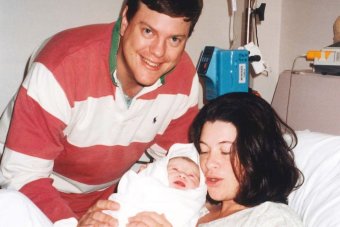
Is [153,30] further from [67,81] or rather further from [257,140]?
[257,140]

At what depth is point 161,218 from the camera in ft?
3.88

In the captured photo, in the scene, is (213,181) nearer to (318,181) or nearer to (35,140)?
(318,181)

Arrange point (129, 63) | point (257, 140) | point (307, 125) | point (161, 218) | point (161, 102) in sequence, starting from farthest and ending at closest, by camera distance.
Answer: point (307, 125)
point (161, 102)
point (129, 63)
point (257, 140)
point (161, 218)

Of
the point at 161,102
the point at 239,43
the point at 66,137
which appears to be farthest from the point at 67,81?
the point at 239,43

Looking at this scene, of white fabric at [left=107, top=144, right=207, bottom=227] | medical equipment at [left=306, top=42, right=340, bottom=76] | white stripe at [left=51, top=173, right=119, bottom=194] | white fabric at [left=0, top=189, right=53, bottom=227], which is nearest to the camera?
white fabric at [left=0, top=189, right=53, bottom=227]

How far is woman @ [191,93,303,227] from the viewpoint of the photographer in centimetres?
129

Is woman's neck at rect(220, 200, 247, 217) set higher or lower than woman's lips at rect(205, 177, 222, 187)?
lower

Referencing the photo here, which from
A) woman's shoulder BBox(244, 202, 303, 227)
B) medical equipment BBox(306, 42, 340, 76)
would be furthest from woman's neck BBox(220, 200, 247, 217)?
medical equipment BBox(306, 42, 340, 76)

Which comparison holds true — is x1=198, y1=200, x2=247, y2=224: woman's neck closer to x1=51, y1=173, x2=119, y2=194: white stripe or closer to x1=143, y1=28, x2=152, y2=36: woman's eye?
x1=51, y1=173, x2=119, y2=194: white stripe

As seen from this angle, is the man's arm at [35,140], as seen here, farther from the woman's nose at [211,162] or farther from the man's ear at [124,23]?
the woman's nose at [211,162]

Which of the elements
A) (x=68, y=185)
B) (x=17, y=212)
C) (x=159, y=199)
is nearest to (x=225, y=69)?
(x=68, y=185)

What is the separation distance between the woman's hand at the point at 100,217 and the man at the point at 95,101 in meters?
0.10

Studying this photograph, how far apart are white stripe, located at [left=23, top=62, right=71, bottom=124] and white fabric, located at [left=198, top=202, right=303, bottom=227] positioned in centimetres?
68

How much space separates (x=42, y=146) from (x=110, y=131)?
0.94 ft
